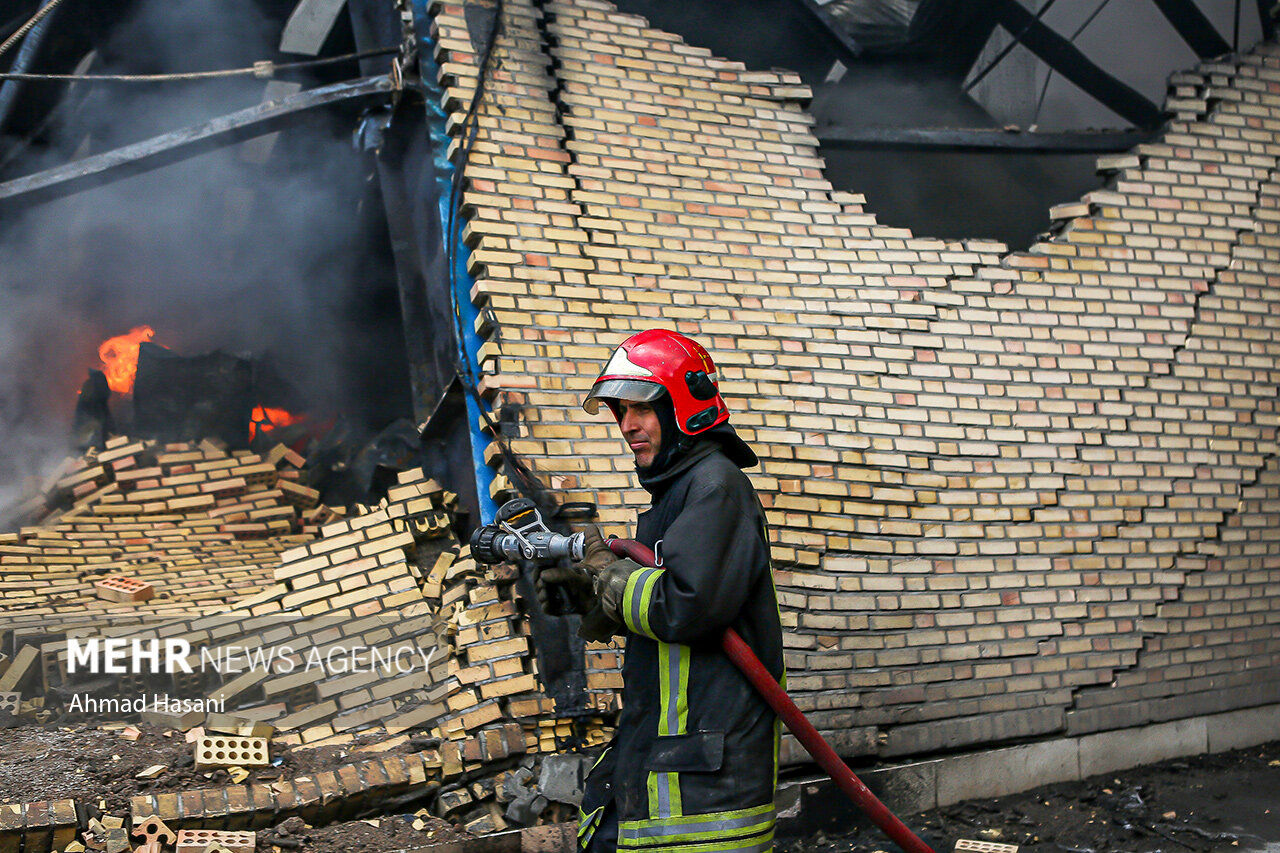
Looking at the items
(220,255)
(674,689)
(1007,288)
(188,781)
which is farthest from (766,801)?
(220,255)

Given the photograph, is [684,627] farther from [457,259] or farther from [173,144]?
[173,144]

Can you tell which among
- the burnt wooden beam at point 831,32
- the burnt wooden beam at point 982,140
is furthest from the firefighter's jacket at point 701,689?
the burnt wooden beam at point 831,32

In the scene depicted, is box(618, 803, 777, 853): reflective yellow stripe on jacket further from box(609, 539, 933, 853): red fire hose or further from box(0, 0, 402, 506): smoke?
box(0, 0, 402, 506): smoke

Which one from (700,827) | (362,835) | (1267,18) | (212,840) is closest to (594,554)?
(700,827)

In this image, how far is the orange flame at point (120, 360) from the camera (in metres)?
8.29

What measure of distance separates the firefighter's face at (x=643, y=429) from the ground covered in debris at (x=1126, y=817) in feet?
7.84

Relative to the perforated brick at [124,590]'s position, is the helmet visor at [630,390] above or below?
above

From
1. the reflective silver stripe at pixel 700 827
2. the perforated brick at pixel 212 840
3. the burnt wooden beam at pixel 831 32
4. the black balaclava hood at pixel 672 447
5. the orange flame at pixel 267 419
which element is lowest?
the perforated brick at pixel 212 840

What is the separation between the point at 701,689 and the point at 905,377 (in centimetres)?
319

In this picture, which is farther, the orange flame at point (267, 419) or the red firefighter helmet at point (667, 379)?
the orange flame at point (267, 419)

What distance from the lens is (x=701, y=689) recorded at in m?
2.75

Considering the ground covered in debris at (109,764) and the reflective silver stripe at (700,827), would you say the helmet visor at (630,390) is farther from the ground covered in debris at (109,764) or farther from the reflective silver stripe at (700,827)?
the ground covered in debris at (109,764)

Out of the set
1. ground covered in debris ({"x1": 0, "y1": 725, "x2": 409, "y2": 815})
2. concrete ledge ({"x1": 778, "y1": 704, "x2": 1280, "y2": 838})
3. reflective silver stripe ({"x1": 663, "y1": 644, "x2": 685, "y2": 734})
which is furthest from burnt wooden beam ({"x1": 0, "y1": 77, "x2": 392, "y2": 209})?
concrete ledge ({"x1": 778, "y1": 704, "x2": 1280, "y2": 838})

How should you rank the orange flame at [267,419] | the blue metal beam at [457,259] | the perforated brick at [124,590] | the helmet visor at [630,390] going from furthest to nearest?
the orange flame at [267,419]
the perforated brick at [124,590]
the blue metal beam at [457,259]
the helmet visor at [630,390]
